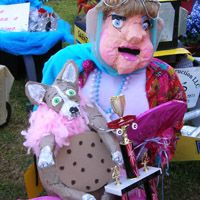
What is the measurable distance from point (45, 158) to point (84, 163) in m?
0.16

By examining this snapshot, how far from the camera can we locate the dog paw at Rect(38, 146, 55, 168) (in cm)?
127

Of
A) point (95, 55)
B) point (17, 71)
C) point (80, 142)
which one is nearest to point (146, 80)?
point (95, 55)

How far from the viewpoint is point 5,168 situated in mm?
2387

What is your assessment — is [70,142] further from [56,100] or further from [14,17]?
[14,17]

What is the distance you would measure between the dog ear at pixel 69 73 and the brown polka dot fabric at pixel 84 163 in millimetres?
199

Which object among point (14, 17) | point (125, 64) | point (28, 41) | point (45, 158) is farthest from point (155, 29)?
point (14, 17)

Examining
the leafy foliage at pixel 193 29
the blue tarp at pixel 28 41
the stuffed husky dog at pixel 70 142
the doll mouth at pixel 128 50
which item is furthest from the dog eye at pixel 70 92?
the blue tarp at pixel 28 41

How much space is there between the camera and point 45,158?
4.18ft

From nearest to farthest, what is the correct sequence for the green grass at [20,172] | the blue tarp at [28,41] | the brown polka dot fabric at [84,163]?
the brown polka dot fabric at [84,163]
the green grass at [20,172]
the blue tarp at [28,41]

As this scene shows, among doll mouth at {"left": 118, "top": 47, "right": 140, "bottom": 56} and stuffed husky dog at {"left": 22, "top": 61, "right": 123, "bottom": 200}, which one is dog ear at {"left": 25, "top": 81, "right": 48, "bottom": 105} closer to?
stuffed husky dog at {"left": 22, "top": 61, "right": 123, "bottom": 200}

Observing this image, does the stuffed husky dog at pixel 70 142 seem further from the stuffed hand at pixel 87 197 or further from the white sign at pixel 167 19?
the white sign at pixel 167 19

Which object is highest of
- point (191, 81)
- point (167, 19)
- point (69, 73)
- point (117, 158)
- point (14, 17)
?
point (14, 17)

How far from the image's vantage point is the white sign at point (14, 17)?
3.21 meters

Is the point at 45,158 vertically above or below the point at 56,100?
below
